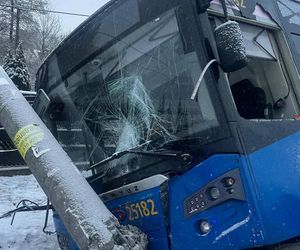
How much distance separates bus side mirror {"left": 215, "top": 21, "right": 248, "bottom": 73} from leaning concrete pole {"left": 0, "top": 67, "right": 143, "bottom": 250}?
1.32m

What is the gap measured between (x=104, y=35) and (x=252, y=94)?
1.51 meters

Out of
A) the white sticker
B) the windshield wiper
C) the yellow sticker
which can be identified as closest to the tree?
the white sticker

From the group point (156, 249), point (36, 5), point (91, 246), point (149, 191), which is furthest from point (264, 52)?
point (36, 5)

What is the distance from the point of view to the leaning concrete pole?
122 inches

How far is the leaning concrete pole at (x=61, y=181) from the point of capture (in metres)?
3.10

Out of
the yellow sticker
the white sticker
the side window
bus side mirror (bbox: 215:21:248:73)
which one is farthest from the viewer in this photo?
the side window

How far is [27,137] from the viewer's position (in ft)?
11.5

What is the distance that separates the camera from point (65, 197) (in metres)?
3.22

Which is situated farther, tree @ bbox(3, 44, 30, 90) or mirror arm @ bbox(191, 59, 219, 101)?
tree @ bbox(3, 44, 30, 90)

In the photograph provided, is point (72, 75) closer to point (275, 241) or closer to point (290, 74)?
point (290, 74)

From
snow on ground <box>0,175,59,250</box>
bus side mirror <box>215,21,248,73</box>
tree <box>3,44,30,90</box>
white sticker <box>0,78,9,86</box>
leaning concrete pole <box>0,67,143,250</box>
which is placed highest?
tree <box>3,44,30,90</box>

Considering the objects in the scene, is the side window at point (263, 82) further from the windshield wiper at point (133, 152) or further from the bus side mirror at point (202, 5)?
the windshield wiper at point (133, 152)

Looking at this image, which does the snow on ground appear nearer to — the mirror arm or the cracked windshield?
the cracked windshield

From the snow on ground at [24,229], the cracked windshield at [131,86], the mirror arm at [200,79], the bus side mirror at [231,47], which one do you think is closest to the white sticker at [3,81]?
the cracked windshield at [131,86]
